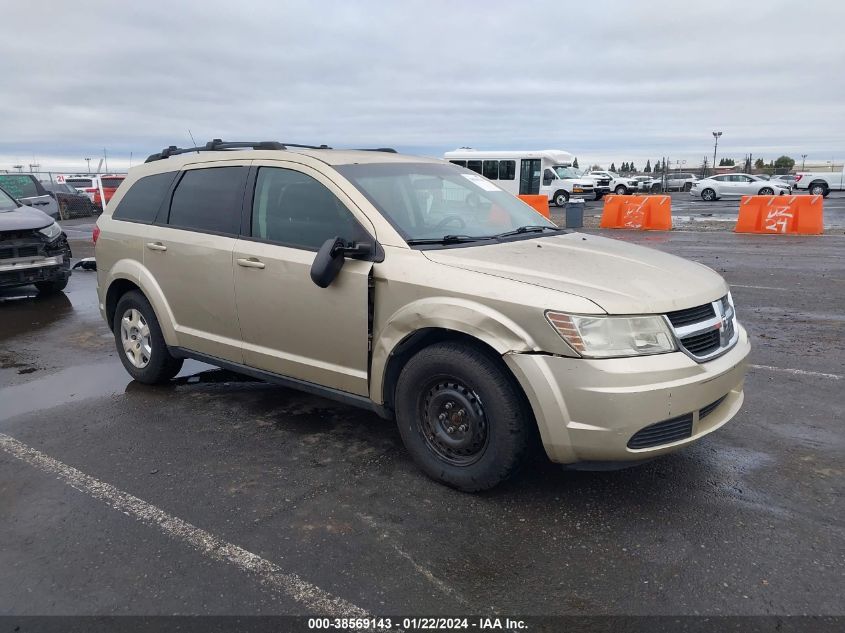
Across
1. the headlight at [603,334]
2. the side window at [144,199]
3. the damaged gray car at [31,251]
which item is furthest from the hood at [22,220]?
the headlight at [603,334]

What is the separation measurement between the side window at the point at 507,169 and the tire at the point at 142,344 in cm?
2495

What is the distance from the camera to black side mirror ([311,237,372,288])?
380 cm

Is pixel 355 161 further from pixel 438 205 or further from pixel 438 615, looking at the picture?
pixel 438 615

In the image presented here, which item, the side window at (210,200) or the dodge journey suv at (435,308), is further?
Result: the side window at (210,200)

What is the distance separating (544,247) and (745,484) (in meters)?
1.74

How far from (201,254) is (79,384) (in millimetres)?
1961

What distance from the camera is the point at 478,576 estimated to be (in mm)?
2963

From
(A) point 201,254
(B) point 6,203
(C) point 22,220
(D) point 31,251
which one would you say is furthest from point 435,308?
(B) point 6,203

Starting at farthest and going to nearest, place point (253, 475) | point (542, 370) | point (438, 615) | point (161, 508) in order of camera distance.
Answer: point (253, 475) < point (161, 508) < point (542, 370) < point (438, 615)

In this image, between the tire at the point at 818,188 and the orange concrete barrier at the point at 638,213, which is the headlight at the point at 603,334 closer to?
the orange concrete barrier at the point at 638,213

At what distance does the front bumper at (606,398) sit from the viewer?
312 cm

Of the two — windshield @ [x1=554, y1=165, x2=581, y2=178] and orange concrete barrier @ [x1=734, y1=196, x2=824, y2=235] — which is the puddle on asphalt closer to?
orange concrete barrier @ [x1=734, y1=196, x2=824, y2=235]

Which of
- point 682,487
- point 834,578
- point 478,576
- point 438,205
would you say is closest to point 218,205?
point 438,205

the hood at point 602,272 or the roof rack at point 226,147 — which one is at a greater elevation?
the roof rack at point 226,147
